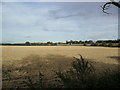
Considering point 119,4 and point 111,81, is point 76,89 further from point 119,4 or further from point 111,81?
point 119,4

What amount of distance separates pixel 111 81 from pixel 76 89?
0.91 meters

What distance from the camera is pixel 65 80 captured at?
4.50 meters

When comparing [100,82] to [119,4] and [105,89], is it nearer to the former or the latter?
[105,89]

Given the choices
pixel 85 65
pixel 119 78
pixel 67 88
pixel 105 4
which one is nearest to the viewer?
pixel 67 88

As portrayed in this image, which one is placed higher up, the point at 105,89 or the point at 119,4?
the point at 119,4

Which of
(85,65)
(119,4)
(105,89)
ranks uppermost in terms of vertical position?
(119,4)

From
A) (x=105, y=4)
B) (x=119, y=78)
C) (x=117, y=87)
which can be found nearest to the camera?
(x=117, y=87)

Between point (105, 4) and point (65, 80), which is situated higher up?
point (105, 4)

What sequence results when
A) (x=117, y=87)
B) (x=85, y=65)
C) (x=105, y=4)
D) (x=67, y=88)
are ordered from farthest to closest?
1. (x=105, y=4)
2. (x=85, y=65)
3. (x=117, y=87)
4. (x=67, y=88)

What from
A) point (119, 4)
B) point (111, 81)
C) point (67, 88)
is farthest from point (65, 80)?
point (119, 4)

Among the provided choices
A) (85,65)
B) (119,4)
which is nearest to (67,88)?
(85,65)

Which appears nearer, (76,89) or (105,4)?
(76,89)

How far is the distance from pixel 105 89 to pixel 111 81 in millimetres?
265

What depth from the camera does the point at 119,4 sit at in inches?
220
